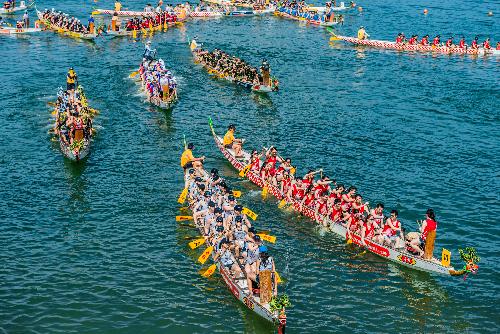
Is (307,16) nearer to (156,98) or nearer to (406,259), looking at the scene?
(156,98)

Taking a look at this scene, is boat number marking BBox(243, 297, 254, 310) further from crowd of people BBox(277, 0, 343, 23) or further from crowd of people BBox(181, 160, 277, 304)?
crowd of people BBox(277, 0, 343, 23)

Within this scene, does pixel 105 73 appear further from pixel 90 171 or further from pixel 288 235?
pixel 288 235

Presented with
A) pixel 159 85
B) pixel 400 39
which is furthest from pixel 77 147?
pixel 400 39

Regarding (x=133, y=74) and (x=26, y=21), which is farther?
(x=26, y=21)

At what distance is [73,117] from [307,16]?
210ft

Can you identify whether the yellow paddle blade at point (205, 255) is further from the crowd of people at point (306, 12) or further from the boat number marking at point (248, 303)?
the crowd of people at point (306, 12)

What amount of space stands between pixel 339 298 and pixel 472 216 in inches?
592

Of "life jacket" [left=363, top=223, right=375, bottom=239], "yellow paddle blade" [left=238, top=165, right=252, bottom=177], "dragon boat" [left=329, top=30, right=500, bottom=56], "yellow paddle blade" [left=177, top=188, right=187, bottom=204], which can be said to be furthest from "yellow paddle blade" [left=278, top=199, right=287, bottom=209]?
→ "dragon boat" [left=329, top=30, right=500, bottom=56]

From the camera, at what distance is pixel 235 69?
73750 millimetres

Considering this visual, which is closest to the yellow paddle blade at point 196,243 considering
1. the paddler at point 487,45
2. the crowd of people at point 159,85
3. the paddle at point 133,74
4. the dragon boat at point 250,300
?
the dragon boat at point 250,300

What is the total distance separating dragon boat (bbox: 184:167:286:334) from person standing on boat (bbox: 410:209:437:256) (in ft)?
34.3

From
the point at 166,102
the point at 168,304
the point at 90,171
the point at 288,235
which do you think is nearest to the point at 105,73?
the point at 166,102

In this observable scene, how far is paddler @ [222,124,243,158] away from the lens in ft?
174

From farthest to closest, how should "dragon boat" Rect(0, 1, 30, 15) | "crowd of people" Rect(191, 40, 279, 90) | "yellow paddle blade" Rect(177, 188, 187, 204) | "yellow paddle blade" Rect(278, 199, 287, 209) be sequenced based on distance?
"dragon boat" Rect(0, 1, 30, 15), "crowd of people" Rect(191, 40, 279, 90), "yellow paddle blade" Rect(278, 199, 287, 209), "yellow paddle blade" Rect(177, 188, 187, 204)
